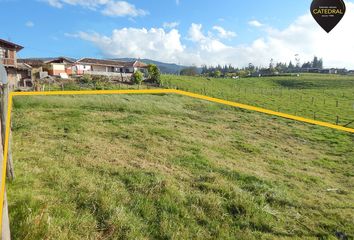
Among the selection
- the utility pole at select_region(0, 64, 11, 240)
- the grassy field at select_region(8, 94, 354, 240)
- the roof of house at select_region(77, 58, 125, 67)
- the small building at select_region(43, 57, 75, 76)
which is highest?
the roof of house at select_region(77, 58, 125, 67)

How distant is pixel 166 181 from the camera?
370 inches

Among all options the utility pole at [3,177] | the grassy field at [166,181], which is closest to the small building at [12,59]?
the grassy field at [166,181]

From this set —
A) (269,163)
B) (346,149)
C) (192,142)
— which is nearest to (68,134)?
(192,142)

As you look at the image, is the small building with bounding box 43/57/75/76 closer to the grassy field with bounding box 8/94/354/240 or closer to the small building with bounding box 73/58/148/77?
the small building with bounding box 73/58/148/77

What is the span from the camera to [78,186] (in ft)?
27.6

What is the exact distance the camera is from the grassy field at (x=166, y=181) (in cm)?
707

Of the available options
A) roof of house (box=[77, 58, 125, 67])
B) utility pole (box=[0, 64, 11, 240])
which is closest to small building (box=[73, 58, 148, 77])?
roof of house (box=[77, 58, 125, 67])

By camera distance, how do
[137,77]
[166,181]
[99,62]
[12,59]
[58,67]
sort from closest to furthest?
[166,181] → [137,77] → [12,59] → [58,67] → [99,62]

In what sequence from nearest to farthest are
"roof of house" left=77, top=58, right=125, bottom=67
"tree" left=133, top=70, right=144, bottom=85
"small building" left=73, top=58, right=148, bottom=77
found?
"tree" left=133, top=70, right=144, bottom=85, "small building" left=73, top=58, right=148, bottom=77, "roof of house" left=77, top=58, right=125, bottom=67

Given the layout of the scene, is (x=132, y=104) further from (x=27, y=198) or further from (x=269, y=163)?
(x=27, y=198)

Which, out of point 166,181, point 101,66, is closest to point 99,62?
point 101,66

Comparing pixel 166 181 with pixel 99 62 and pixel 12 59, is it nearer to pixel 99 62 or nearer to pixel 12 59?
pixel 12 59

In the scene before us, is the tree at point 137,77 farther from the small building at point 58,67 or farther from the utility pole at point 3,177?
the utility pole at point 3,177

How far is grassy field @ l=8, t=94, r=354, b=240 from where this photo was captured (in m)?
7.07
